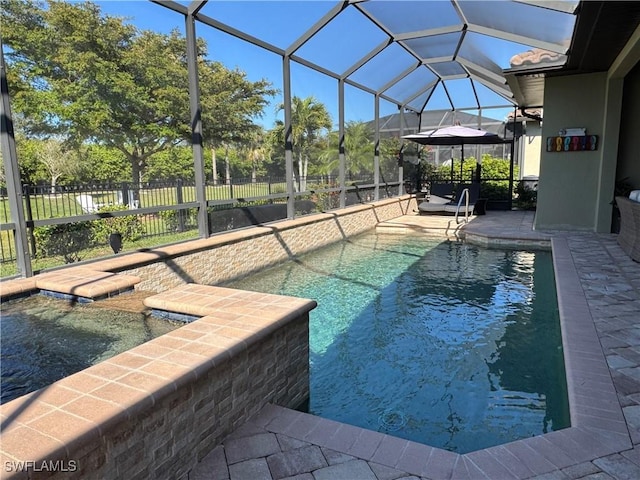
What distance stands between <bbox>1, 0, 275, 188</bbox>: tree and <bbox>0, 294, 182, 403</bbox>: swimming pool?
2.24 m

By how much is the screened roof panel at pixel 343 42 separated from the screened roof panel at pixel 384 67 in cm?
62

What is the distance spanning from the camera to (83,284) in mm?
3996

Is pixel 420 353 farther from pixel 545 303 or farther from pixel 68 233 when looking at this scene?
pixel 68 233

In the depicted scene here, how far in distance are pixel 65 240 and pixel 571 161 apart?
30.5ft

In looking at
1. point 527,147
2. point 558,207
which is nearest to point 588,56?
point 558,207

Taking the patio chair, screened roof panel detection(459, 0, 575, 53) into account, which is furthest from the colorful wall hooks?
the patio chair

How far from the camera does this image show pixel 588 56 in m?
7.41

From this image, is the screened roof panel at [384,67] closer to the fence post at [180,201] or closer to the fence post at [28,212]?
the fence post at [180,201]

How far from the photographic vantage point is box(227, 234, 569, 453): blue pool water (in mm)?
3049

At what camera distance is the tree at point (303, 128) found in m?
8.91

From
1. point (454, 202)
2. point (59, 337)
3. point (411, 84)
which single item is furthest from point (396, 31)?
point (59, 337)

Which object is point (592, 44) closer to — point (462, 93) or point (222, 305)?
point (222, 305)

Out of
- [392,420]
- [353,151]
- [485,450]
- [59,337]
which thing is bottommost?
[392,420]

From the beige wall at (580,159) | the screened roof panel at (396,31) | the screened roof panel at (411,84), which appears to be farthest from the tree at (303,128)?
the beige wall at (580,159)
